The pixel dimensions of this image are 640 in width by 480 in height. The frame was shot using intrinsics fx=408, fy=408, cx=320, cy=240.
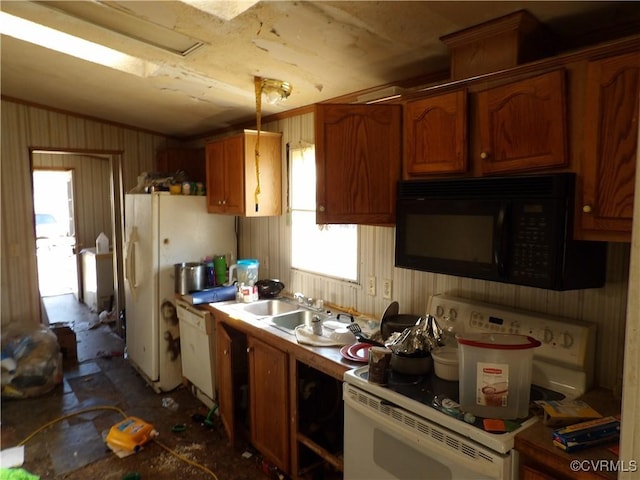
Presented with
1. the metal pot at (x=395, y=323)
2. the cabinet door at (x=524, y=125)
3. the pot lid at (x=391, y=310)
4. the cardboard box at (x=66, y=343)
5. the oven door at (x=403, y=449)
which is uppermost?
the cabinet door at (x=524, y=125)

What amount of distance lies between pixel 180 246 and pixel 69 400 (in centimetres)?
151

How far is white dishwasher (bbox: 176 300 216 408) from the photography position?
9.47 ft

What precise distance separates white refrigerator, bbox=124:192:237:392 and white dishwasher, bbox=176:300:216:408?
144mm

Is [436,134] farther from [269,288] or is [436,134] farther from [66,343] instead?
[66,343]

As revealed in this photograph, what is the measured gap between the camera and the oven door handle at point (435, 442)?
1.20m

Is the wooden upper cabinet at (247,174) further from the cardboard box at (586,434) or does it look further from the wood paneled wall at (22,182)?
the cardboard box at (586,434)

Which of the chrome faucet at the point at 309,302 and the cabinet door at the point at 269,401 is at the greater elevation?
the chrome faucet at the point at 309,302

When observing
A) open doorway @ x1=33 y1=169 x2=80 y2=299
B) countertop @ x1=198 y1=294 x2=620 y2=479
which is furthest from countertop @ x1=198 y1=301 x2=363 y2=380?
open doorway @ x1=33 y1=169 x2=80 y2=299

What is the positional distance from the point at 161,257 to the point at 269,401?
62.7 inches

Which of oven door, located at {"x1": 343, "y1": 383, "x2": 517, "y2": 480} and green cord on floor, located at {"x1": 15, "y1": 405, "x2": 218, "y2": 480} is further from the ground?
oven door, located at {"x1": 343, "y1": 383, "x2": 517, "y2": 480}

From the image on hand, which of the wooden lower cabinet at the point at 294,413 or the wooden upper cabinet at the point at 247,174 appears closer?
the wooden lower cabinet at the point at 294,413

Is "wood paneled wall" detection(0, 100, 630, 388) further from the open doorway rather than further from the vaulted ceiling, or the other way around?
the open doorway

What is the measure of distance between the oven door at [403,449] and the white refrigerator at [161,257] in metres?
2.16

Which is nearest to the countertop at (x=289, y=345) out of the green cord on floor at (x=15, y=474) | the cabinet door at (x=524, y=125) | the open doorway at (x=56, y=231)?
the cabinet door at (x=524, y=125)
